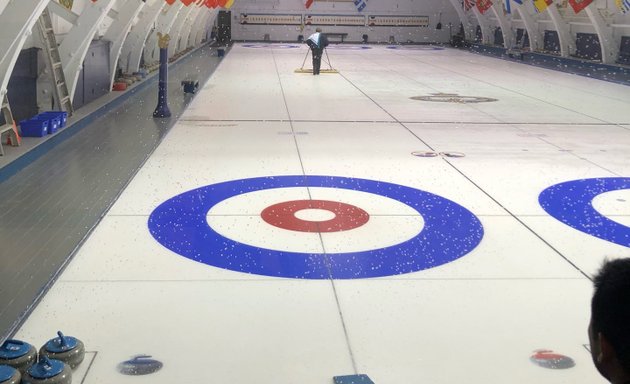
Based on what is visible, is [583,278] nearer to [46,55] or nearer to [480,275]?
[480,275]

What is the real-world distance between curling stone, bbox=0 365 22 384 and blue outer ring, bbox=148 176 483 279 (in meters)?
1.79

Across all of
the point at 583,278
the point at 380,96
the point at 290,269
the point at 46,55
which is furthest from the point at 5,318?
the point at 380,96

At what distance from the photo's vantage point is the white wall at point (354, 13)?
36.2 m

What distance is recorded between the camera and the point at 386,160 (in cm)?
782

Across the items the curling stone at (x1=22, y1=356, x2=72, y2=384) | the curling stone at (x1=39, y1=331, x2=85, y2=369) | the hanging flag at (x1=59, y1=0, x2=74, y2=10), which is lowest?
the curling stone at (x1=39, y1=331, x2=85, y2=369)

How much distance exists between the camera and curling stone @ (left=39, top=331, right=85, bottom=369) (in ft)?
Answer: 9.99

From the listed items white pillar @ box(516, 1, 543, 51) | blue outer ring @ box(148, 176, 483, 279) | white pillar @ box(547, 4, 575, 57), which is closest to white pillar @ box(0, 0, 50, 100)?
A: blue outer ring @ box(148, 176, 483, 279)

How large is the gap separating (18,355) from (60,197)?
10.6ft

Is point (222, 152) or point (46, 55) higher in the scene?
point (46, 55)

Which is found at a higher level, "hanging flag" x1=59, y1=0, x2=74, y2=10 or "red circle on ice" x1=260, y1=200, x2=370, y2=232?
"hanging flag" x1=59, y1=0, x2=74, y2=10

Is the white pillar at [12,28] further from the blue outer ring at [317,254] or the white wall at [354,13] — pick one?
the white wall at [354,13]

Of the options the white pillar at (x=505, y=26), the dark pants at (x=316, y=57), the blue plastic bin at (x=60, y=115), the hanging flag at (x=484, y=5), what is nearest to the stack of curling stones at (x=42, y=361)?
the blue plastic bin at (x=60, y=115)

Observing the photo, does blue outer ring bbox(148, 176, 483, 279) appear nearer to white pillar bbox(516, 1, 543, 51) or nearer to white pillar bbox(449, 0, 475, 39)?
white pillar bbox(516, 1, 543, 51)

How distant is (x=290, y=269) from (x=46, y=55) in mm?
6215
